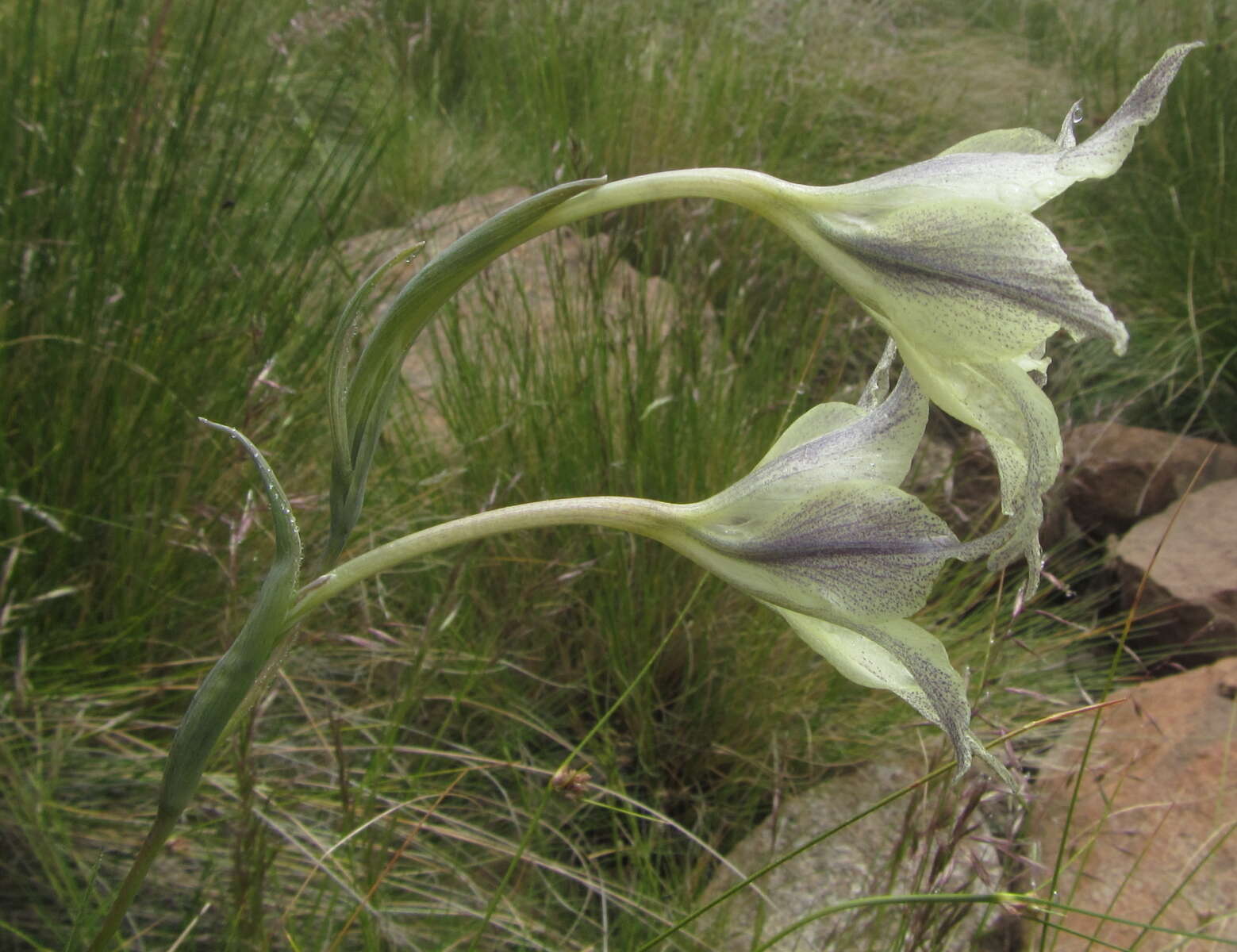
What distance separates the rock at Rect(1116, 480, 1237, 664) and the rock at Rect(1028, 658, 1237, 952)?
0.36 meters

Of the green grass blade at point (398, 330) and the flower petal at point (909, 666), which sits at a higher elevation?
the green grass blade at point (398, 330)

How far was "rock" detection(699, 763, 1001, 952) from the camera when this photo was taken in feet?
4.75

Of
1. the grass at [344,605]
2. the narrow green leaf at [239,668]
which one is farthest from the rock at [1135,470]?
the narrow green leaf at [239,668]

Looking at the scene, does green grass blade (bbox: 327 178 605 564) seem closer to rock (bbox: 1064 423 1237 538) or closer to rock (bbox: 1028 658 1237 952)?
rock (bbox: 1028 658 1237 952)

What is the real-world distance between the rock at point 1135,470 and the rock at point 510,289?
4.13ft

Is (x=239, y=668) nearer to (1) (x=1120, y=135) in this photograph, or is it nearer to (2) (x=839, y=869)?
(1) (x=1120, y=135)

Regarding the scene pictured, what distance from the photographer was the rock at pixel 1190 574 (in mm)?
2451

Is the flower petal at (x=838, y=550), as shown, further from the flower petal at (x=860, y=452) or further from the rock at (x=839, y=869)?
the rock at (x=839, y=869)

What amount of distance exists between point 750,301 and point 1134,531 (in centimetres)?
110

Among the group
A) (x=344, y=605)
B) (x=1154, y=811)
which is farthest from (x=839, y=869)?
(x=344, y=605)

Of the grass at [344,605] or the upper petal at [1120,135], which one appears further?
the grass at [344,605]

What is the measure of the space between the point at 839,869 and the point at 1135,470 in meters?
1.75

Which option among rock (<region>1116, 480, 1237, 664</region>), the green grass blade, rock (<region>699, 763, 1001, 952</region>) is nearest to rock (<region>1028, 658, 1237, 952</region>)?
rock (<region>699, 763, 1001, 952</region>)

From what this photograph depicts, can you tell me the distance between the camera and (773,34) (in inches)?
185
